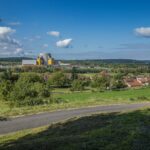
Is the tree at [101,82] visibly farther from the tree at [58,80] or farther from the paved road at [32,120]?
the paved road at [32,120]

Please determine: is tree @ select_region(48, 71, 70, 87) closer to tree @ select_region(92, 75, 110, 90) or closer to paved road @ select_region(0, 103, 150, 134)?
tree @ select_region(92, 75, 110, 90)

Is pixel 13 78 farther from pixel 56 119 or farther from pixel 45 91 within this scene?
→ pixel 56 119

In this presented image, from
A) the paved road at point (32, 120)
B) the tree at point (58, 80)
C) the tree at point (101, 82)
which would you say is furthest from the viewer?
the tree at point (58, 80)

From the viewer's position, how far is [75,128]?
1245cm

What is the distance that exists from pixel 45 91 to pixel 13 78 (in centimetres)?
4456

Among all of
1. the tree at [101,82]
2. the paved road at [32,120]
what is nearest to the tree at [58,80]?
the tree at [101,82]

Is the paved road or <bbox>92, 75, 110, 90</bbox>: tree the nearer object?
the paved road

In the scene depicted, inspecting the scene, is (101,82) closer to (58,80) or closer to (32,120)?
(58,80)

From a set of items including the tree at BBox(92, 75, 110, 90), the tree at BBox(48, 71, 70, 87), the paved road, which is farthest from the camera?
the tree at BBox(48, 71, 70, 87)

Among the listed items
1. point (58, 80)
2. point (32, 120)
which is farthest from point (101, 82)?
point (32, 120)

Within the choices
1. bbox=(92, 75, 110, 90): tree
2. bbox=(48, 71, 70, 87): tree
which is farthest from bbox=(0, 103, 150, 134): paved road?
bbox=(48, 71, 70, 87): tree

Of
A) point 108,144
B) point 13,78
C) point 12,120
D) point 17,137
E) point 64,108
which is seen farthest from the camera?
point 13,78

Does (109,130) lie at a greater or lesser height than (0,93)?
greater

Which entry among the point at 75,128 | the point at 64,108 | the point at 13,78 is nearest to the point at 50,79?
the point at 13,78
